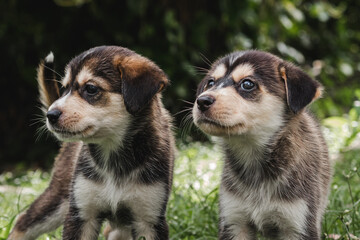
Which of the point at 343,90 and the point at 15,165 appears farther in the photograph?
the point at 343,90

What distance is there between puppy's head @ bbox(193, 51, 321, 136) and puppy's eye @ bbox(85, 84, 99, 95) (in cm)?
91

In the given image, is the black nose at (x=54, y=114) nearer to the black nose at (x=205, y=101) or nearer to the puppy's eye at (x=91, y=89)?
the puppy's eye at (x=91, y=89)

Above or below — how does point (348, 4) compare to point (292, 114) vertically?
below

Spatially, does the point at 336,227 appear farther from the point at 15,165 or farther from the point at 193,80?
the point at 15,165

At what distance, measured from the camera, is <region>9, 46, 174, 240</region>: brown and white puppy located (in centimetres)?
489

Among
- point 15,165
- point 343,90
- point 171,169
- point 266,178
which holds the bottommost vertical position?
point 15,165

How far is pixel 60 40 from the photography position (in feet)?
35.8

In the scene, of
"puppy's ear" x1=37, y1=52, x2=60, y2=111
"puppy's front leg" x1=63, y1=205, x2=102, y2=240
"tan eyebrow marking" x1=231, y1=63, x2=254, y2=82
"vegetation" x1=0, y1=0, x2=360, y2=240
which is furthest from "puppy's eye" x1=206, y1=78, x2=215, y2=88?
"vegetation" x1=0, y1=0, x2=360, y2=240

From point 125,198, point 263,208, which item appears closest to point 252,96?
point 263,208

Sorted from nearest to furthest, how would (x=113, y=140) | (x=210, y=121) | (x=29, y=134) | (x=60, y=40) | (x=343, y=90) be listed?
(x=210, y=121), (x=113, y=140), (x=60, y=40), (x=29, y=134), (x=343, y=90)

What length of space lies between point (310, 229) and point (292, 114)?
932mm

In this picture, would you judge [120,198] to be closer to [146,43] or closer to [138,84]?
[138,84]

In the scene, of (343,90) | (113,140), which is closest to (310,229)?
(113,140)

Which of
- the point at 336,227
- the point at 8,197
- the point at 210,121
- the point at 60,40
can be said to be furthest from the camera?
the point at 60,40
